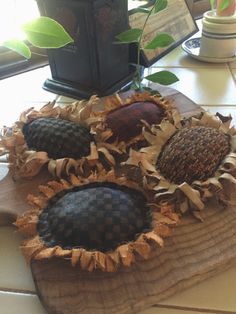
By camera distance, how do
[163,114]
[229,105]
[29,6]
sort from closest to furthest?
[163,114], [229,105], [29,6]

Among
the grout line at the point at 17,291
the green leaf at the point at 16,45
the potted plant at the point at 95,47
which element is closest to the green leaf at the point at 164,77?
the potted plant at the point at 95,47

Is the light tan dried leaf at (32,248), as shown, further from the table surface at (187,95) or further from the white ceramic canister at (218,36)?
the white ceramic canister at (218,36)

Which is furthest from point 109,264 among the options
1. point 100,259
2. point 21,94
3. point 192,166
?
point 21,94

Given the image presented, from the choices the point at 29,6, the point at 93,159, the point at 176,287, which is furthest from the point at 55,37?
the point at 29,6

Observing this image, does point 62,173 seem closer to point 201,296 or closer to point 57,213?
point 57,213

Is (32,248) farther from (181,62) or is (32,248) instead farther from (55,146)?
(181,62)
